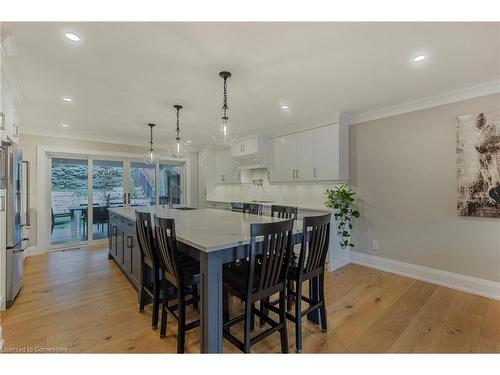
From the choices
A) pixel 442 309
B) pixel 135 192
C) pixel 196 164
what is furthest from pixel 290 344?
pixel 196 164

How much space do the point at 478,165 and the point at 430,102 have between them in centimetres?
96

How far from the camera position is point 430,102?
3.09 meters

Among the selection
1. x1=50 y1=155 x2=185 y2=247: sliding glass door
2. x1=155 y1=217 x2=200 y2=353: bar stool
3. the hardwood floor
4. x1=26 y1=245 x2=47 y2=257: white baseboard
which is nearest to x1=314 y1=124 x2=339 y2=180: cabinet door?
the hardwood floor

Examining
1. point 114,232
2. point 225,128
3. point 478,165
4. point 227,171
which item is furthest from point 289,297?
point 227,171

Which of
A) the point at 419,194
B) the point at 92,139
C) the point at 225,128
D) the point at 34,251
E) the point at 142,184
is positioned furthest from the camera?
the point at 142,184

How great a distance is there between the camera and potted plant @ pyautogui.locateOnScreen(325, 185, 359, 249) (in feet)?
12.0

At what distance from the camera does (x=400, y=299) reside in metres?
2.67

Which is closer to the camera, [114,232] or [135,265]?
[135,265]

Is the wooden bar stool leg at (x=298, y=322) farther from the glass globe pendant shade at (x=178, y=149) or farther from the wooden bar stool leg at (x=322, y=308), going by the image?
the glass globe pendant shade at (x=178, y=149)

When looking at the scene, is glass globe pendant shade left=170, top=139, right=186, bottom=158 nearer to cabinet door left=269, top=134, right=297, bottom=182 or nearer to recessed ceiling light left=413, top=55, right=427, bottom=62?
cabinet door left=269, top=134, right=297, bottom=182

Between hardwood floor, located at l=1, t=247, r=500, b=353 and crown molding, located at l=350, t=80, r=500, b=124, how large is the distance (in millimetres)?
2307

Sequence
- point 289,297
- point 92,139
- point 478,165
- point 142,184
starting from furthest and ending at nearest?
point 142,184, point 92,139, point 478,165, point 289,297

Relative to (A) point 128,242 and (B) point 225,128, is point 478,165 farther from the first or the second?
(A) point 128,242
